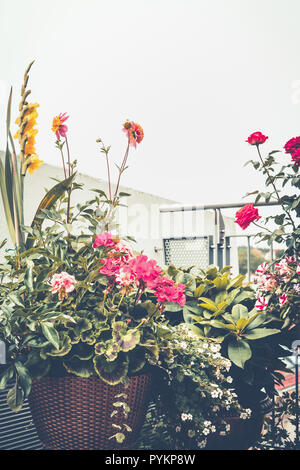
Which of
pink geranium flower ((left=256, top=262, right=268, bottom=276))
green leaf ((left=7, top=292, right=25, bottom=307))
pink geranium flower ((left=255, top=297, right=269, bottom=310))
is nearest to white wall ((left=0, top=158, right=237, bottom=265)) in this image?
pink geranium flower ((left=256, top=262, right=268, bottom=276))

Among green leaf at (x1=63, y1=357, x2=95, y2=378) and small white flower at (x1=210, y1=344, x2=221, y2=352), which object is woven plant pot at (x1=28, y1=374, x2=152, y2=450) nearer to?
green leaf at (x1=63, y1=357, x2=95, y2=378)

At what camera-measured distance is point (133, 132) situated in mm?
1590

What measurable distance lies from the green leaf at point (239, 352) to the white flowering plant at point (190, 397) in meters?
0.03

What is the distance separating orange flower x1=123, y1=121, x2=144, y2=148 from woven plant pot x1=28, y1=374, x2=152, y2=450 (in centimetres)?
79

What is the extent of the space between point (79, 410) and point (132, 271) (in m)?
0.41

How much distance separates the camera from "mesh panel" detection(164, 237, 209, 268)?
8.30 feet

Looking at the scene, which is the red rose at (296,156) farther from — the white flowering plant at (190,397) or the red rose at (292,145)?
the white flowering plant at (190,397)

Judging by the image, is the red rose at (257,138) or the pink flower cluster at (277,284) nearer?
the pink flower cluster at (277,284)

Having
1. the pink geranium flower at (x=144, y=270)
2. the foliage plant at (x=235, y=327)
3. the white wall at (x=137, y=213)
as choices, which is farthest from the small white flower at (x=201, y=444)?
the white wall at (x=137, y=213)

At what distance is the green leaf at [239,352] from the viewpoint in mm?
1489

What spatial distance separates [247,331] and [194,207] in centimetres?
129

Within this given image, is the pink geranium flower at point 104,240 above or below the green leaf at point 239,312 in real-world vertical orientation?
above
